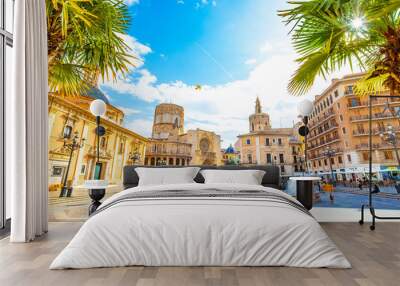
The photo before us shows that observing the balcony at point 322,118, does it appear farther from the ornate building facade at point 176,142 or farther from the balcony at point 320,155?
the ornate building facade at point 176,142

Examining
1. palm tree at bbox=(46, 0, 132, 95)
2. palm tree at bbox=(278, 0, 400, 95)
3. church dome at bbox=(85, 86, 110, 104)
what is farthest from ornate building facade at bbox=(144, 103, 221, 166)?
palm tree at bbox=(278, 0, 400, 95)

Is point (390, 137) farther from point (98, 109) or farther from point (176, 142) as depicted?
point (98, 109)

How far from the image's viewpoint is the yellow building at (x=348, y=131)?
3357 mm

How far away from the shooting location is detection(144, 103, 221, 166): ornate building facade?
4.05 meters

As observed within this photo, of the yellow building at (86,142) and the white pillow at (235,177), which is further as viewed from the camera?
the yellow building at (86,142)

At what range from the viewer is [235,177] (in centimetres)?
317

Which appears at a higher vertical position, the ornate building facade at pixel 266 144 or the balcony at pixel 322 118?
the balcony at pixel 322 118

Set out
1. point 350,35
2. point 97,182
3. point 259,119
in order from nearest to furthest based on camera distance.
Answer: point 350,35 < point 97,182 < point 259,119

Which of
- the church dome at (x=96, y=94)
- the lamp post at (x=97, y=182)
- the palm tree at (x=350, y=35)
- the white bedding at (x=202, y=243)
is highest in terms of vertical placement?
the palm tree at (x=350, y=35)

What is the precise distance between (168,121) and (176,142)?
1.18 feet

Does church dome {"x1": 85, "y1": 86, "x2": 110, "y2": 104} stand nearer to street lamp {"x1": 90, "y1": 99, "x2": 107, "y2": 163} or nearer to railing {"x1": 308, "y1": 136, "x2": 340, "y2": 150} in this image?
street lamp {"x1": 90, "y1": 99, "x2": 107, "y2": 163}

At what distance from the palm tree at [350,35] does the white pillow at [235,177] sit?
1.41 m

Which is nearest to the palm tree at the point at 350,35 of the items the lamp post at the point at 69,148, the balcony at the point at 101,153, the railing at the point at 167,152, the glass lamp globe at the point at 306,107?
the glass lamp globe at the point at 306,107

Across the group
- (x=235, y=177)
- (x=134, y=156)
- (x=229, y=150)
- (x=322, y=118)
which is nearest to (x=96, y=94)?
(x=134, y=156)
